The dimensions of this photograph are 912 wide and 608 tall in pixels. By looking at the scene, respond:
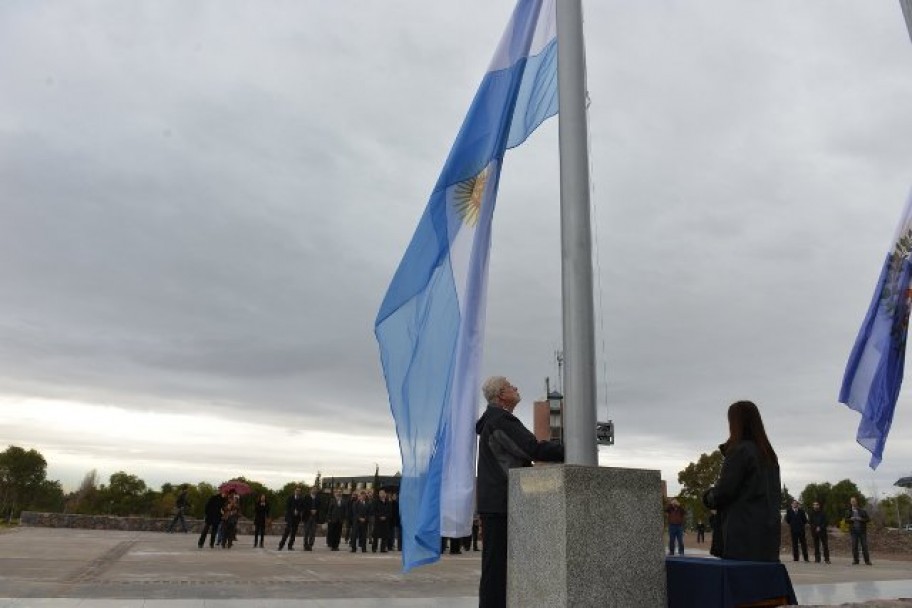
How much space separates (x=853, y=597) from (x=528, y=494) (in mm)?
8282

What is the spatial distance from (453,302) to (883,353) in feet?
16.5

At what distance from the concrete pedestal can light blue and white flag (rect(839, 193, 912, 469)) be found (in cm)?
434

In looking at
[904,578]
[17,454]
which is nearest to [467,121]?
[904,578]

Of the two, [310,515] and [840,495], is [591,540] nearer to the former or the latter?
[310,515]

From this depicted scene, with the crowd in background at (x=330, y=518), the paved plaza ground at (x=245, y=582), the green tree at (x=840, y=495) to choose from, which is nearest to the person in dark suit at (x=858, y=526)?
the paved plaza ground at (x=245, y=582)

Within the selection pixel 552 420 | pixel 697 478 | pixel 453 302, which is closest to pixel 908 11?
pixel 453 302

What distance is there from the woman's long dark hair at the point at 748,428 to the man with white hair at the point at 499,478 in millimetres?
1276

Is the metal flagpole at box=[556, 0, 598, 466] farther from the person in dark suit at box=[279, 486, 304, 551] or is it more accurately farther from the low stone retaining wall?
the low stone retaining wall

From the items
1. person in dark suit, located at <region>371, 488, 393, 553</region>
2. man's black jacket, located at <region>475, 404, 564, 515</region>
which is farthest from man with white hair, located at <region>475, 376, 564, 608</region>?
person in dark suit, located at <region>371, 488, 393, 553</region>

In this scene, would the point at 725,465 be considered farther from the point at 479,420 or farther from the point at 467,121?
the point at 467,121

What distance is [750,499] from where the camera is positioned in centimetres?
552

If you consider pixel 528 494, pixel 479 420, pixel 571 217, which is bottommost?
pixel 528 494

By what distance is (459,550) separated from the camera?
23.6 m

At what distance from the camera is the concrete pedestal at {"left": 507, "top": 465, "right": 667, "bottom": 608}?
4973 millimetres
